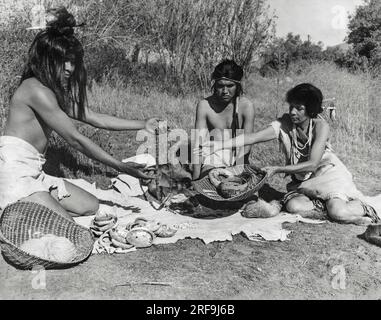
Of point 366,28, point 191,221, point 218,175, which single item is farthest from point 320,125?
point 366,28

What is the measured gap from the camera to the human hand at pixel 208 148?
13.6ft

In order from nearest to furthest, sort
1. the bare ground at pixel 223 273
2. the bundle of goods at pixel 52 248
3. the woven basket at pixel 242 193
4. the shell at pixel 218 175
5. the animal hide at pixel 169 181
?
the bare ground at pixel 223 273, the bundle of goods at pixel 52 248, the woven basket at pixel 242 193, the shell at pixel 218 175, the animal hide at pixel 169 181

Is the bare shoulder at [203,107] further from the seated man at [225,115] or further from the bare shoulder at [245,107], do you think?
the bare shoulder at [245,107]

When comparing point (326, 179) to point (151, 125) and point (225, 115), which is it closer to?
point (225, 115)

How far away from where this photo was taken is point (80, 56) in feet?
10.4

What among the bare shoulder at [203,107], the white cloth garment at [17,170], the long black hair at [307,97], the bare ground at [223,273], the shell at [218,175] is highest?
the long black hair at [307,97]

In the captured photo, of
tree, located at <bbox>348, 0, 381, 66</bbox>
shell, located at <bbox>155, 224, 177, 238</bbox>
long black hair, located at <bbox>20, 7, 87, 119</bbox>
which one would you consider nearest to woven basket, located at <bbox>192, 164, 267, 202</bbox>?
shell, located at <bbox>155, 224, 177, 238</bbox>

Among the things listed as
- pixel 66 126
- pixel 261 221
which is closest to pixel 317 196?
pixel 261 221

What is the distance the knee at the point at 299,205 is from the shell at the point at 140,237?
1.28m

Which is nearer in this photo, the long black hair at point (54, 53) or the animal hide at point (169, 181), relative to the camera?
the long black hair at point (54, 53)

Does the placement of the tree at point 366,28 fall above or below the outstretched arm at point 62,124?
above

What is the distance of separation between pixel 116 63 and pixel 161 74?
1173 mm

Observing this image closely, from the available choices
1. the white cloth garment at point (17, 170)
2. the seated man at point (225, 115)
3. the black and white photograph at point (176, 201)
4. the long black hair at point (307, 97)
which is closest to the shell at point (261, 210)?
the black and white photograph at point (176, 201)

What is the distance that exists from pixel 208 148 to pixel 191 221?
892 mm
